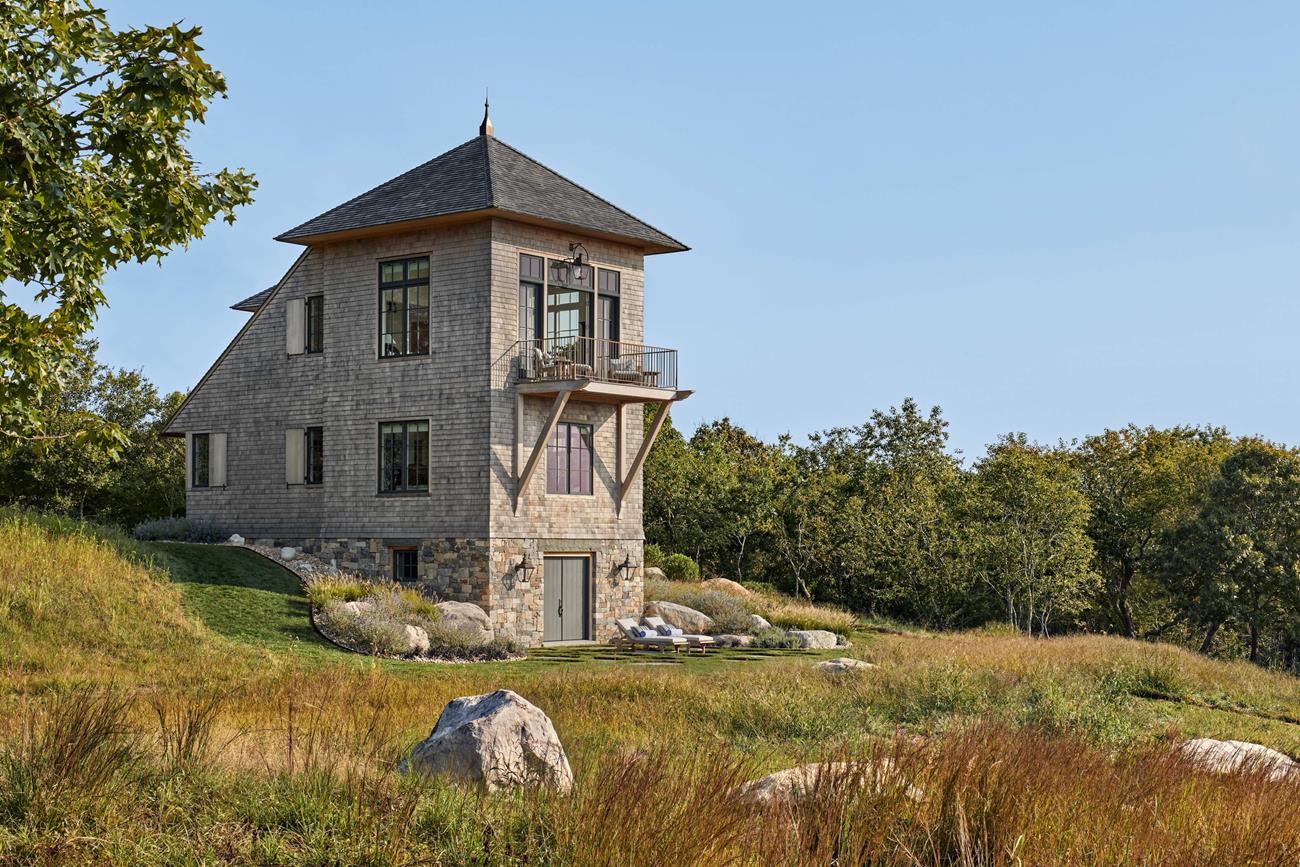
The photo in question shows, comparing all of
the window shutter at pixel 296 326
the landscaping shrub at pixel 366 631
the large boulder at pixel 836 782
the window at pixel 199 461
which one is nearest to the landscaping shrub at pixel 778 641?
the landscaping shrub at pixel 366 631

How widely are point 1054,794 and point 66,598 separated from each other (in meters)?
16.8

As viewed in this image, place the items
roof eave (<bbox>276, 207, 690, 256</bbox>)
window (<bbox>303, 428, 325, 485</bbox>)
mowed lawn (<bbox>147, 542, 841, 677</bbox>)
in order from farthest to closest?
1. window (<bbox>303, 428, 325, 485</bbox>)
2. roof eave (<bbox>276, 207, 690, 256</bbox>)
3. mowed lawn (<bbox>147, 542, 841, 677</bbox>)

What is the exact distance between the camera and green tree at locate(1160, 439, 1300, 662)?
110 ft

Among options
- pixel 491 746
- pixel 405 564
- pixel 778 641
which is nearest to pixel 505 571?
pixel 405 564

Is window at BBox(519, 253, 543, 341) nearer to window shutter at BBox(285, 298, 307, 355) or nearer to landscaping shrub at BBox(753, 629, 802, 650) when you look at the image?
window shutter at BBox(285, 298, 307, 355)

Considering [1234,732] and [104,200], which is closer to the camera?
[104,200]

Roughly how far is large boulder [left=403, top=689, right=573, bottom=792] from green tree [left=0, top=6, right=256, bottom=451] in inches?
240

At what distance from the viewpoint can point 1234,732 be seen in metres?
13.9

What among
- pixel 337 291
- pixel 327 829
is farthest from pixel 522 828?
pixel 337 291

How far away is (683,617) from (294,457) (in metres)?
9.35

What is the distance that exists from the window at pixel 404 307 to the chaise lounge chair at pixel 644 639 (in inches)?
274

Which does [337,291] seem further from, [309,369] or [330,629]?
[330,629]

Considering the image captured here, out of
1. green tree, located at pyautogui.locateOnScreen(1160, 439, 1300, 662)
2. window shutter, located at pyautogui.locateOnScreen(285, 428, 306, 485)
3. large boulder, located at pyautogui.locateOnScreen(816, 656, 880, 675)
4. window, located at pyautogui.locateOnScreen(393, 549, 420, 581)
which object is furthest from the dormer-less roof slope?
green tree, located at pyautogui.locateOnScreen(1160, 439, 1300, 662)

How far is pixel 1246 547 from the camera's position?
109ft
